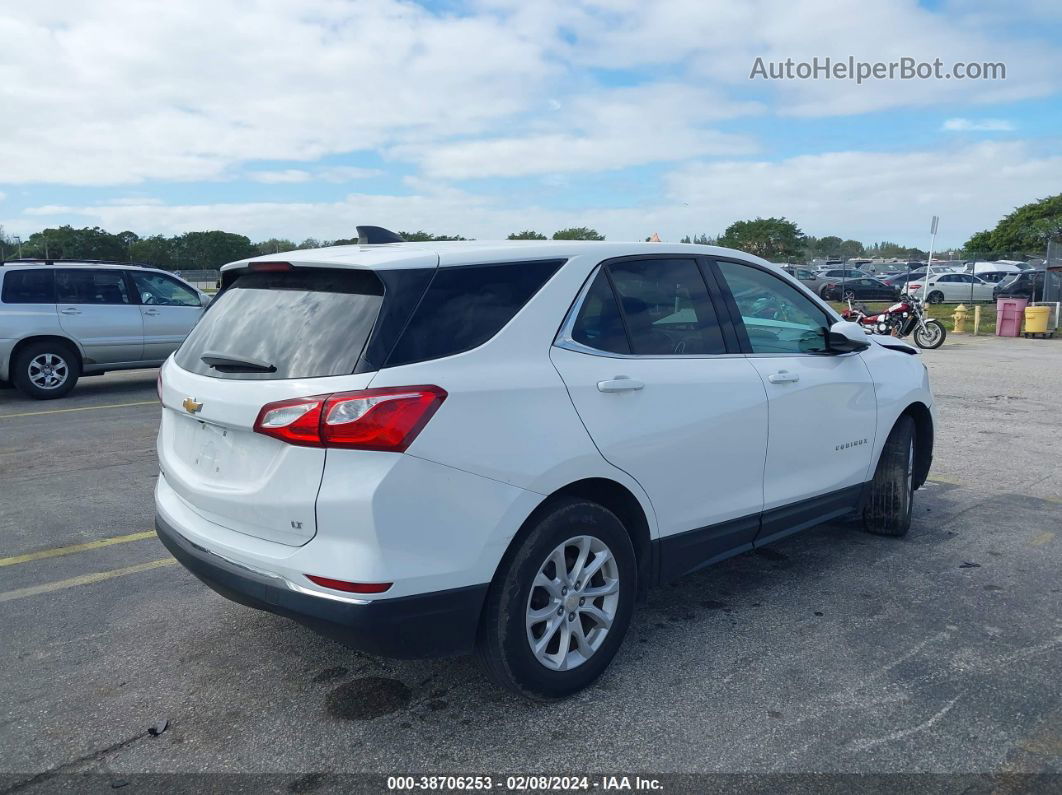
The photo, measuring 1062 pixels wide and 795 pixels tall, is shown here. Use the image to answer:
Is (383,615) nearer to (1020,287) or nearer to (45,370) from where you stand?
(45,370)

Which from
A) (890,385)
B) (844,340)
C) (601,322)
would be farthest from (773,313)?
(601,322)

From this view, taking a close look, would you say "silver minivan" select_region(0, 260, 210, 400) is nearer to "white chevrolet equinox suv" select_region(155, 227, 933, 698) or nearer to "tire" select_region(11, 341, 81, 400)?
"tire" select_region(11, 341, 81, 400)

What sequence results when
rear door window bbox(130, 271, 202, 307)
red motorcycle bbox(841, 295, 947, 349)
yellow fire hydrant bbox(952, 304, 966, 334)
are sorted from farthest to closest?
yellow fire hydrant bbox(952, 304, 966, 334)
red motorcycle bbox(841, 295, 947, 349)
rear door window bbox(130, 271, 202, 307)

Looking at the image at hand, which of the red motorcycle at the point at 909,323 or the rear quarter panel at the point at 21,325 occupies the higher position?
the rear quarter panel at the point at 21,325

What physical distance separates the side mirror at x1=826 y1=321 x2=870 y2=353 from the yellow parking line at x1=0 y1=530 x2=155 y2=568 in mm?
4199

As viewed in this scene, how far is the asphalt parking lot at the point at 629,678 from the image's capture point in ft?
9.75

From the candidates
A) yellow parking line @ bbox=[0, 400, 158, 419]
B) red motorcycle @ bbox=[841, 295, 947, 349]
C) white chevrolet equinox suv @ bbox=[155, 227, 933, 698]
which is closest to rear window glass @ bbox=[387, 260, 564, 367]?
white chevrolet equinox suv @ bbox=[155, 227, 933, 698]

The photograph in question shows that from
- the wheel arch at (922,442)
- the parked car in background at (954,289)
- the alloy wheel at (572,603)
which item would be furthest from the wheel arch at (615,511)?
the parked car in background at (954,289)

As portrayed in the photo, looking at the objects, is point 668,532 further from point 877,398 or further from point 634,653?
point 877,398

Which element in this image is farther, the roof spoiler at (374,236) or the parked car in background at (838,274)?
the parked car in background at (838,274)

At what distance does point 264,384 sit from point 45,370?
9.83 meters

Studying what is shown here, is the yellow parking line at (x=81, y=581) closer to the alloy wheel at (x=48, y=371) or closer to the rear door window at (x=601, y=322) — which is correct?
the rear door window at (x=601, y=322)

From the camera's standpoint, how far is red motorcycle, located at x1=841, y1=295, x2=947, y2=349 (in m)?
18.1

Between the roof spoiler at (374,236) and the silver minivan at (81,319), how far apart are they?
8.98 m
